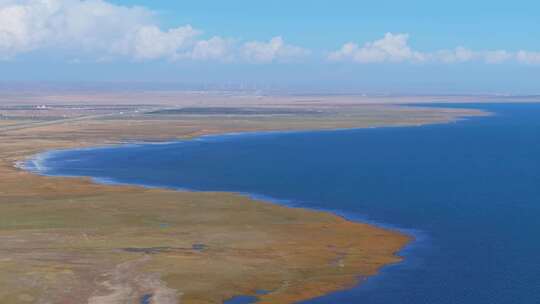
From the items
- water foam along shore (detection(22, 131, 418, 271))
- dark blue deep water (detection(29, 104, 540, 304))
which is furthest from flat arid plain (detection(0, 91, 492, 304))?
dark blue deep water (detection(29, 104, 540, 304))

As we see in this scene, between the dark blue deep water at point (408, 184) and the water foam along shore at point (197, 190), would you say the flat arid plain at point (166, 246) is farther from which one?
the dark blue deep water at point (408, 184)

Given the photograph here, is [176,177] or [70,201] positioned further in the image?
[176,177]

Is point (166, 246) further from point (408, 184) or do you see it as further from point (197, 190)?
point (408, 184)


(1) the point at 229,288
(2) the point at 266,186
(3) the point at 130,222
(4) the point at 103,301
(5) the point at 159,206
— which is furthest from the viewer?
(2) the point at 266,186

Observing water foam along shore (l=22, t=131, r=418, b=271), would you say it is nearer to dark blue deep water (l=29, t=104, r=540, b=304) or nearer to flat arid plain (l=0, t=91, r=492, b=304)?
dark blue deep water (l=29, t=104, r=540, b=304)

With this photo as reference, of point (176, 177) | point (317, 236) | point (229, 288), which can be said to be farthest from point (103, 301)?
point (176, 177)

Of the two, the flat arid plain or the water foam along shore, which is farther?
the water foam along shore

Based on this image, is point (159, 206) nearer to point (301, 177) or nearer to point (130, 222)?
point (130, 222)

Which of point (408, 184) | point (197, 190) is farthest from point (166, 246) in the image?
point (408, 184)

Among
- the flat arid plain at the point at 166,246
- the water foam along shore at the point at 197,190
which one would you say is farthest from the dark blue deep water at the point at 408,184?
the flat arid plain at the point at 166,246
